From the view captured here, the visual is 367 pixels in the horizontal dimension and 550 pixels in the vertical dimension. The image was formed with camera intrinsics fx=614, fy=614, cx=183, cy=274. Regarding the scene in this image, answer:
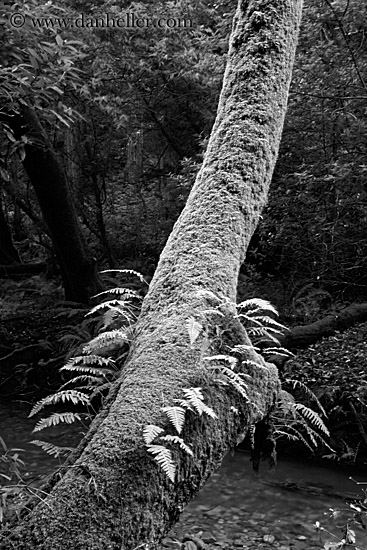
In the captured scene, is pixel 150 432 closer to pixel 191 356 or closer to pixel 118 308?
pixel 191 356

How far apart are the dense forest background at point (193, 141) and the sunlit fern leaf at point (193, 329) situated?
15.2 ft

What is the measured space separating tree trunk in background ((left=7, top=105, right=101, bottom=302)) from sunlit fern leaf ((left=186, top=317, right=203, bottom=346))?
298 inches

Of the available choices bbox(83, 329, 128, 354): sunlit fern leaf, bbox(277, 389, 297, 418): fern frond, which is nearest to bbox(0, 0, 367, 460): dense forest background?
bbox(277, 389, 297, 418): fern frond

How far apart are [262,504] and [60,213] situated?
253 inches

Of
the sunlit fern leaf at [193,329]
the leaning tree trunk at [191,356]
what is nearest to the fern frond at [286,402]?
the leaning tree trunk at [191,356]

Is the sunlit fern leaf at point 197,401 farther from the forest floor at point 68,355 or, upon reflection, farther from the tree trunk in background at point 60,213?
the tree trunk in background at point 60,213

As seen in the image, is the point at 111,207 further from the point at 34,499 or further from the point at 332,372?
the point at 34,499

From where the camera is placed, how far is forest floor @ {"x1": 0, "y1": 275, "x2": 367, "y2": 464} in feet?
25.2

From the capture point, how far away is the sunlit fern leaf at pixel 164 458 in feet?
7.30

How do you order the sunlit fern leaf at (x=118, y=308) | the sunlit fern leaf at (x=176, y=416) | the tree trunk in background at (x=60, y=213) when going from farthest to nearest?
the tree trunk in background at (x=60, y=213), the sunlit fern leaf at (x=118, y=308), the sunlit fern leaf at (x=176, y=416)

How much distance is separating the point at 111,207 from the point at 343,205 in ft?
20.5

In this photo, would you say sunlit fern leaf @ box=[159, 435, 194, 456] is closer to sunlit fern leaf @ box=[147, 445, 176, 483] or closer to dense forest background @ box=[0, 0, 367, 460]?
sunlit fern leaf @ box=[147, 445, 176, 483]

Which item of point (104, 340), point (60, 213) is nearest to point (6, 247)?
point (60, 213)

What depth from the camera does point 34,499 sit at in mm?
2307
